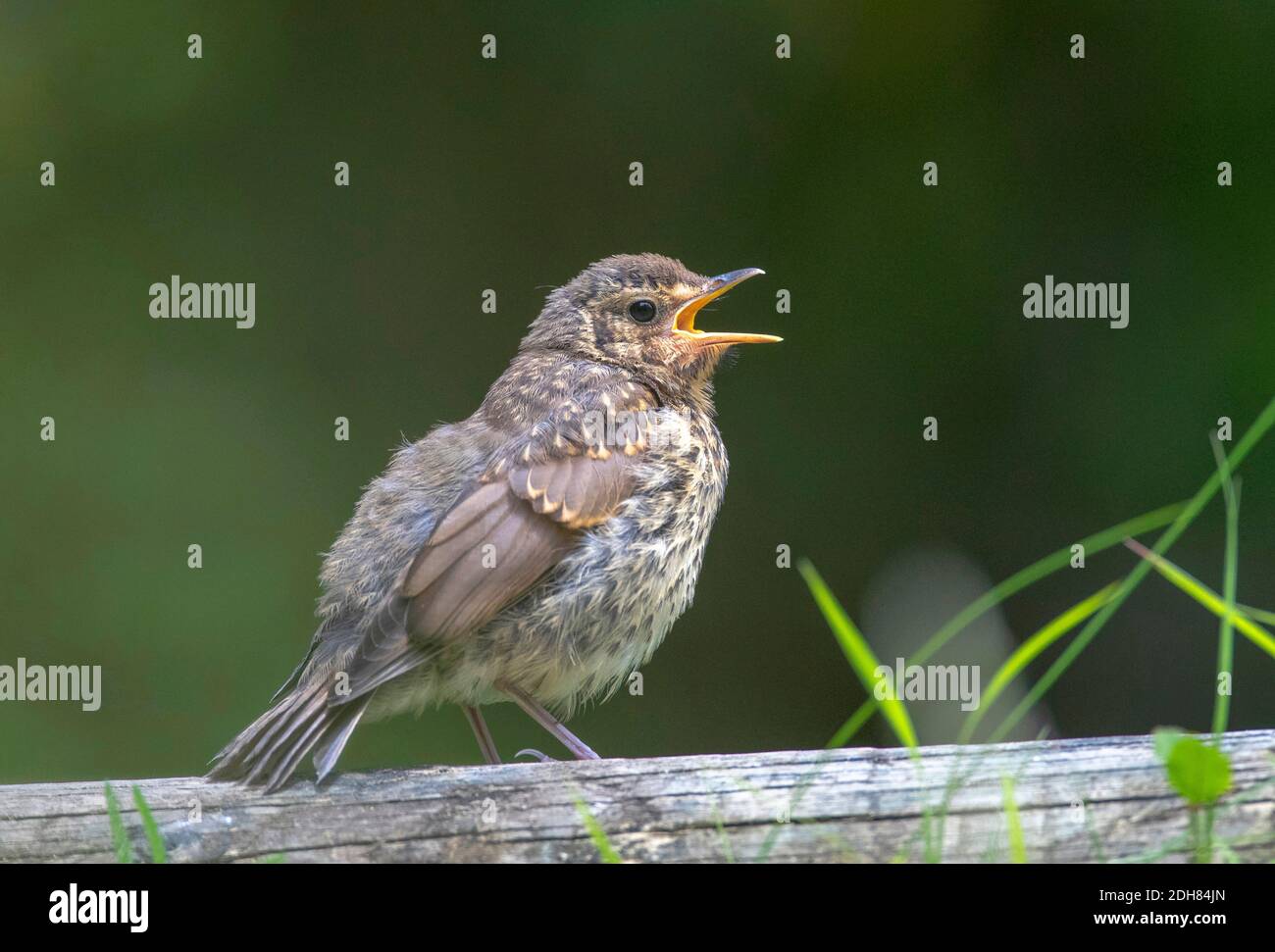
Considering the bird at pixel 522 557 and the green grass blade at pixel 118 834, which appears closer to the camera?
the green grass blade at pixel 118 834

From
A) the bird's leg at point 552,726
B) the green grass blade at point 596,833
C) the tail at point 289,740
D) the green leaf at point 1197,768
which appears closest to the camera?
the green leaf at point 1197,768

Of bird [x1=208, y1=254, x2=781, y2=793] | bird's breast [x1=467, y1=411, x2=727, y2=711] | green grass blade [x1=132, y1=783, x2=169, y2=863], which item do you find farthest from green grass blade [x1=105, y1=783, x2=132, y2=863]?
bird's breast [x1=467, y1=411, x2=727, y2=711]

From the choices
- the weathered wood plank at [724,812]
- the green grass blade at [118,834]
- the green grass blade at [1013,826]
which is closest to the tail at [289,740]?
the weathered wood plank at [724,812]

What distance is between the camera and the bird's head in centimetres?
471

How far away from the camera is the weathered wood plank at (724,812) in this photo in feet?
8.25

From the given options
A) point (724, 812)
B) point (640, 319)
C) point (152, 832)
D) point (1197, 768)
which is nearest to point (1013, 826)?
point (1197, 768)

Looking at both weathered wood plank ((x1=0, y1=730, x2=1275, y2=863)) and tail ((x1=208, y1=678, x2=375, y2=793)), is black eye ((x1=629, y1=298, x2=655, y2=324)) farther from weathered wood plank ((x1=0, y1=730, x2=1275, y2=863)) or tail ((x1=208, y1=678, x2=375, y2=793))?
weathered wood plank ((x1=0, y1=730, x2=1275, y2=863))

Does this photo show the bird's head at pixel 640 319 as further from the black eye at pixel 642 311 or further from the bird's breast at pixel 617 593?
the bird's breast at pixel 617 593

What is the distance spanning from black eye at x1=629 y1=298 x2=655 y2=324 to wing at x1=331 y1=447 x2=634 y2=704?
0.75 metres

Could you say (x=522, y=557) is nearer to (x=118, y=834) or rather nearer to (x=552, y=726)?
(x=552, y=726)

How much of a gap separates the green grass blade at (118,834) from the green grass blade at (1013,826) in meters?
1.50

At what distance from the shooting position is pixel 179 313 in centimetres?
639

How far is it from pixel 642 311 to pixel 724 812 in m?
2.41

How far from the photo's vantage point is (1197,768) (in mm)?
2355
